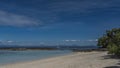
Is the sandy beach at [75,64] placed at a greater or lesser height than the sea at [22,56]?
lesser

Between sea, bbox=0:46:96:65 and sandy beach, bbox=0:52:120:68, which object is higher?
sea, bbox=0:46:96:65

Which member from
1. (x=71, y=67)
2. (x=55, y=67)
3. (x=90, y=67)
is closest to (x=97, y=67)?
(x=90, y=67)

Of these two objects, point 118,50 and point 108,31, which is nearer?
point 118,50

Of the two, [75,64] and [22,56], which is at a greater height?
[22,56]

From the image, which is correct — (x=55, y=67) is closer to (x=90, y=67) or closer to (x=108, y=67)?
(x=90, y=67)

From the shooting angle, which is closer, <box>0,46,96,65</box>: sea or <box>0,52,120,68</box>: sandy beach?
<box>0,52,120,68</box>: sandy beach

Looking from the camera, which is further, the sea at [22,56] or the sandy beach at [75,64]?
the sea at [22,56]

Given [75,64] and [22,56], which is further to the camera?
[22,56]

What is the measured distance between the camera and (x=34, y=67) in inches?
1164

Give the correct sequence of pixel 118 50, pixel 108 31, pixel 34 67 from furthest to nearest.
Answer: pixel 108 31 → pixel 118 50 → pixel 34 67

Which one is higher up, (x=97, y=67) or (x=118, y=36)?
(x=118, y=36)

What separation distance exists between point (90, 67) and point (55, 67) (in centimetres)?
399

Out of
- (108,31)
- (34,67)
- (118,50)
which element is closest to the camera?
(34,67)

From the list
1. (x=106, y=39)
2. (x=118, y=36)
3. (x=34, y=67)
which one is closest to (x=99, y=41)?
(x=106, y=39)
